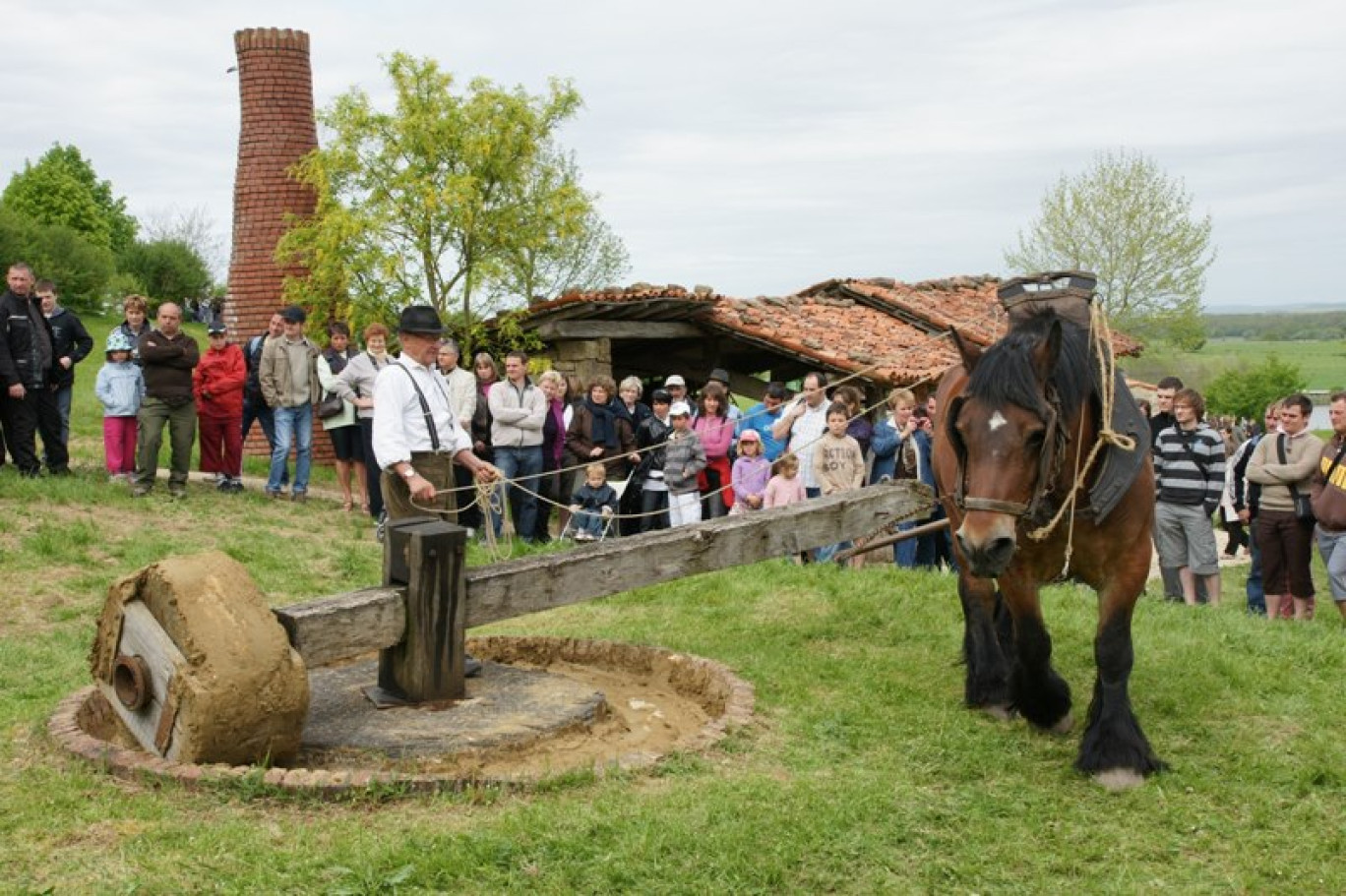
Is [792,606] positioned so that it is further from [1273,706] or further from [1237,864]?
[1237,864]

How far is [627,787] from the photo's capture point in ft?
17.4

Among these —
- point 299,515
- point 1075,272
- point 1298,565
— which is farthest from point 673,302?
point 1075,272

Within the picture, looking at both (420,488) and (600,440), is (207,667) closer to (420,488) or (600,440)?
(420,488)

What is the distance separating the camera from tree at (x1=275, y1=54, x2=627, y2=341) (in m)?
18.7

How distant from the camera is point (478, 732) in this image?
5.82m

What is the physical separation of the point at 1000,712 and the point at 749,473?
527 cm

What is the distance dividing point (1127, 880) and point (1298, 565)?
7294 millimetres

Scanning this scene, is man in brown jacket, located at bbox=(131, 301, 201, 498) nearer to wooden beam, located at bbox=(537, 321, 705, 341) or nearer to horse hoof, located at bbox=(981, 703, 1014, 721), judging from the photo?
wooden beam, located at bbox=(537, 321, 705, 341)

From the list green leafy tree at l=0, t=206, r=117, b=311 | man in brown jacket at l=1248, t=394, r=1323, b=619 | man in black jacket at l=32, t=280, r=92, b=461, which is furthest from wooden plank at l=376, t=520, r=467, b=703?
green leafy tree at l=0, t=206, r=117, b=311

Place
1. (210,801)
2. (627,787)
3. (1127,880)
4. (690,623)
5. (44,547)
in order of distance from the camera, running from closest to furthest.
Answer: (1127,880) < (210,801) < (627,787) < (690,623) < (44,547)

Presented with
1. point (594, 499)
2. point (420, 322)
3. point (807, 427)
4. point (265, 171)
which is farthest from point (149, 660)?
point (265, 171)

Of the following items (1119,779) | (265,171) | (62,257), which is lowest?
(1119,779)

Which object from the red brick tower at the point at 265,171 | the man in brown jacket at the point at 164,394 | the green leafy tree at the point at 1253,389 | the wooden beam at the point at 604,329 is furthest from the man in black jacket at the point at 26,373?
the green leafy tree at the point at 1253,389

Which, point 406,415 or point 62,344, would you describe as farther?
point 62,344
